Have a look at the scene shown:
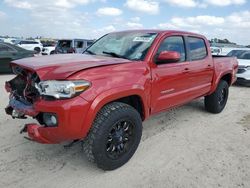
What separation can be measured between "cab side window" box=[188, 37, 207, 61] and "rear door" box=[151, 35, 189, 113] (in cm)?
27

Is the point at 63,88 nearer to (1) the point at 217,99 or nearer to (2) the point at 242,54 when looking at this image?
(1) the point at 217,99

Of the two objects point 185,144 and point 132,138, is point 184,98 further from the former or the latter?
point 132,138

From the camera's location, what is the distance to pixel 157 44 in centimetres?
409

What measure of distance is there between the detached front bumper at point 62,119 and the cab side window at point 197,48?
8.99 feet

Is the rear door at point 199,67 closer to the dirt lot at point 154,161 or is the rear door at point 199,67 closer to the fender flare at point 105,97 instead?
the dirt lot at point 154,161

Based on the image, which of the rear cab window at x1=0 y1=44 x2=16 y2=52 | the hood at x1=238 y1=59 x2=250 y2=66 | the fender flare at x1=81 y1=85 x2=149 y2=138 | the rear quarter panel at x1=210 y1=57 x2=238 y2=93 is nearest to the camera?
the fender flare at x1=81 y1=85 x2=149 y2=138

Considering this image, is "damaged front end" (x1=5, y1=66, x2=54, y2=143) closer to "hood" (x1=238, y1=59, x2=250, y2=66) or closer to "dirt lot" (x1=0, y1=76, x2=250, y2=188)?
"dirt lot" (x1=0, y1=76, x2=250, y2=188)

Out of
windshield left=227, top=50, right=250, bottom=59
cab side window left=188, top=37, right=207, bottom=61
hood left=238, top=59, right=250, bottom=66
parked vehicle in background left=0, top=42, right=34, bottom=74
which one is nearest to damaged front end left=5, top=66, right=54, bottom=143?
cab side window left=188, top=37, right=207, bottom=61

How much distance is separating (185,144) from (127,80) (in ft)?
5.35

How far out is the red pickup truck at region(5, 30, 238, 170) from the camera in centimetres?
298

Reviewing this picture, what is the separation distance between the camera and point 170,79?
4.28 meters

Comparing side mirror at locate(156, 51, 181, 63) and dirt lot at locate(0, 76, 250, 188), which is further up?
side mirror at locate(156, 51, 181, 63)

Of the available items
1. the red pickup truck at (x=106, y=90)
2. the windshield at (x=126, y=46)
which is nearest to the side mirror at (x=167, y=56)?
the red pickup truck at (x=106, y=90)

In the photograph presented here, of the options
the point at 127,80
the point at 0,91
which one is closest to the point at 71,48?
the point at 0,91
